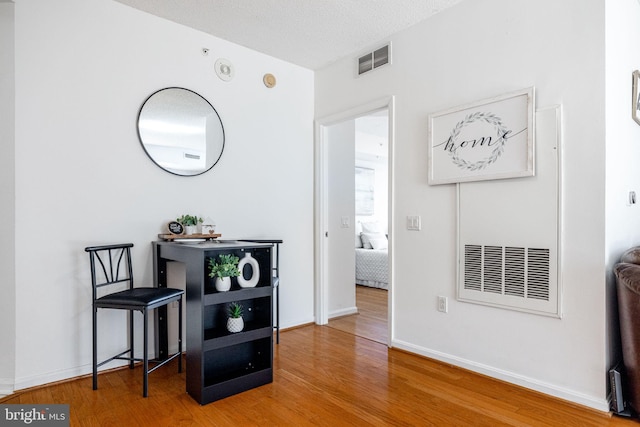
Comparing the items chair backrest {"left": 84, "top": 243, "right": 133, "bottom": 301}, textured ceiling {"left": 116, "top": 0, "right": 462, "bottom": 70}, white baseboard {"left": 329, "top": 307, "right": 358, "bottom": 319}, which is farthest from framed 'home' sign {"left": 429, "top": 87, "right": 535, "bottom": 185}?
chair backrest {"left": 84, "top": 243, "right": 133, "bottom": 301}

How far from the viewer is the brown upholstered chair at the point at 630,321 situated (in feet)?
6.00

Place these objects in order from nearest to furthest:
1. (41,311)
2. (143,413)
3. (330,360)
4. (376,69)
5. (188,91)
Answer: (143,413)
(41,311)
(330,360)
(188,91)
(376,69)

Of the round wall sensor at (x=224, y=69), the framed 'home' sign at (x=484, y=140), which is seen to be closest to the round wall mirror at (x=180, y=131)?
the round wall sensor at (x=224, y=69)

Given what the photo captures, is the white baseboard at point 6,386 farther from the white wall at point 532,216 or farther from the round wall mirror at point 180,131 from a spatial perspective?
the white wall at point 532,216

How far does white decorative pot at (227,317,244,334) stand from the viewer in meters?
2.29

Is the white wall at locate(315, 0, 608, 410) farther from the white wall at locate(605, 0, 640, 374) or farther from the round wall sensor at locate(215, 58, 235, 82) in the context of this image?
the round wall sensor at locate(215, 58, 235, 82)

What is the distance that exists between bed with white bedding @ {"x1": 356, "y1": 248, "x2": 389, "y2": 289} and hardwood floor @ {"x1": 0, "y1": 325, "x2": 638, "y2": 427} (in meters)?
2.92

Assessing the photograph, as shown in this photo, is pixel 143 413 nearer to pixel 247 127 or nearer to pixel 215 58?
pixel 247 127

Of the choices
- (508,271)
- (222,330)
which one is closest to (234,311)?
(222,330)

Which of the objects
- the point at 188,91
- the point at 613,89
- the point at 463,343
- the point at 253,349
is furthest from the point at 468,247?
the point at 188,91

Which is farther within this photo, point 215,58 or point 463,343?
point 215,58

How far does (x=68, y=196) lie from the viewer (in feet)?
7.98

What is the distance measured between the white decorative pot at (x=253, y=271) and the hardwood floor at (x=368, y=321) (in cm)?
142

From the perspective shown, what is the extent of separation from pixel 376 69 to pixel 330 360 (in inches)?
97.2
